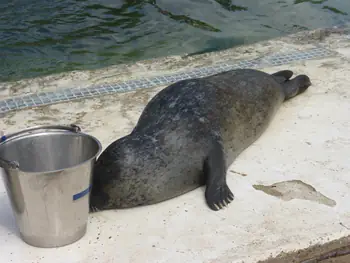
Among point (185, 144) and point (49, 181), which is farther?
point (185, 144)

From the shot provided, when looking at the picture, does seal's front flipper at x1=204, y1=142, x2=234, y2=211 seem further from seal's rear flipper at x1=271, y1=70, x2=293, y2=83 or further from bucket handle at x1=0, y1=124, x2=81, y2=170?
seal's rear flipper at x1=271, y1=70, x2=293, y2=83

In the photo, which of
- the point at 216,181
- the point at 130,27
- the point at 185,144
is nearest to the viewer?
the point at 216,181

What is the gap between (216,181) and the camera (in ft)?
10.9

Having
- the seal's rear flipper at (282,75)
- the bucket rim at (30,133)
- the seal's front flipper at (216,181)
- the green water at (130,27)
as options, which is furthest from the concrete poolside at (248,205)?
the green water at (130,27)

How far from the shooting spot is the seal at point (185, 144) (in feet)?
10.4

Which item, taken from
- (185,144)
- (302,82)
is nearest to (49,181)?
(185,144)

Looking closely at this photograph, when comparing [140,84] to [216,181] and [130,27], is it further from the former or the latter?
[130,27]

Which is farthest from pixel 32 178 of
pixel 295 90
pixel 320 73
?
pixel 320 73

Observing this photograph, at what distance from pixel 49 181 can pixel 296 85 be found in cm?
260

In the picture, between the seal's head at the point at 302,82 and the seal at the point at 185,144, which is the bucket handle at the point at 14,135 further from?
the seal's head at the point at 302,82

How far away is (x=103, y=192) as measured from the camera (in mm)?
3129

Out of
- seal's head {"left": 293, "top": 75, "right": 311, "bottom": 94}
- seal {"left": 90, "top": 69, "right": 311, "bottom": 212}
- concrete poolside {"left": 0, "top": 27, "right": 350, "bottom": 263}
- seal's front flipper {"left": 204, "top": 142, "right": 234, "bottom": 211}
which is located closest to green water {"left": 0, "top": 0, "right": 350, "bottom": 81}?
concrete poolside {"left": 0, "top": 27, "right": 350, "bottom": 263}

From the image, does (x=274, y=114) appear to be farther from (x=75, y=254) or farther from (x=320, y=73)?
(x=75, y=254)

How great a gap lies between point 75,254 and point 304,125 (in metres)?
2.01
